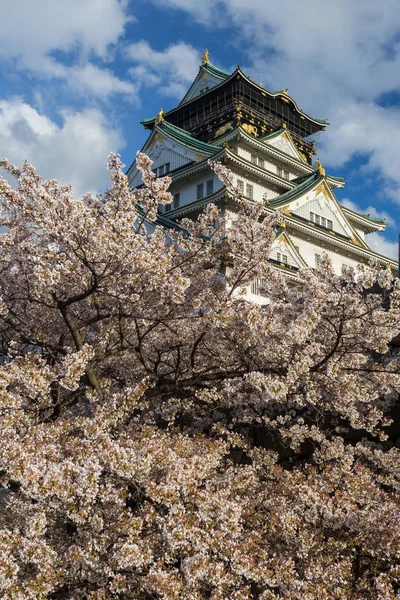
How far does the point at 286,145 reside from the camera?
40062 mm

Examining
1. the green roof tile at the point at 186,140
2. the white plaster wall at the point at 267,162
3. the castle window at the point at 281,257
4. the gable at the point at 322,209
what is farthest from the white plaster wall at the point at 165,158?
the castle window at the point at 281,257

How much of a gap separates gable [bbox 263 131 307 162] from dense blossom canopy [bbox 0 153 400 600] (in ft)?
100

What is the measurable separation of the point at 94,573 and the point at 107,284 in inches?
159

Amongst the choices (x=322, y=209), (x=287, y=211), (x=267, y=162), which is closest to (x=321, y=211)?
(x=322, y=209)

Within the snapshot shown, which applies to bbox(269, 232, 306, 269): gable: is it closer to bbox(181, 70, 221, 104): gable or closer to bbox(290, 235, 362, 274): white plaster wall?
bbox(290, 235, 362, 274): white plaster wall

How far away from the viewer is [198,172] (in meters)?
34.7

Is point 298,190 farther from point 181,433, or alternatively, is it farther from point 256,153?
point 181,433

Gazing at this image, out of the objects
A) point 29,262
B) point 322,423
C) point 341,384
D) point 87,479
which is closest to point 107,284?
point 29,262

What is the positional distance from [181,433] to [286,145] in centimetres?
3536

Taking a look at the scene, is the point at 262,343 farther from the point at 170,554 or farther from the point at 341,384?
the point at 170,554

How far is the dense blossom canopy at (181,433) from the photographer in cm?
592

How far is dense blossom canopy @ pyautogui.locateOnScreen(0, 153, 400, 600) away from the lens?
19.4ft

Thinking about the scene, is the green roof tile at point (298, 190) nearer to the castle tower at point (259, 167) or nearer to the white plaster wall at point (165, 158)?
the castle tower at point (259, 167)

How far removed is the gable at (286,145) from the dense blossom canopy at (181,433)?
3055cm
